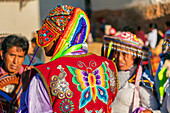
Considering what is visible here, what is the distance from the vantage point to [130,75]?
372 centimetres

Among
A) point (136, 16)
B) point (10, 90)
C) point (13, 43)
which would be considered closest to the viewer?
point (10, 90)

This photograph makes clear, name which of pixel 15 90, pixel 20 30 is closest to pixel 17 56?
pixel 15 90

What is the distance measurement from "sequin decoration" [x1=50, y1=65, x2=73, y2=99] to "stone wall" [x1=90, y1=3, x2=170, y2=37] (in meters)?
15.9

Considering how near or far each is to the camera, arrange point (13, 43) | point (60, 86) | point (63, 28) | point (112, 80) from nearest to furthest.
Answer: point (60, 86), point (63, 28), point (112, 80), point (13, 43)

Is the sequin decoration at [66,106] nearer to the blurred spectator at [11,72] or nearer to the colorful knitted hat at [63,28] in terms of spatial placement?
the colorful knitted hat at [63,28]

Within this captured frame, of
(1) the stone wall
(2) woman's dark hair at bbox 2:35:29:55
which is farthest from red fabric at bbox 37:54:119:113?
(1) the stone wall

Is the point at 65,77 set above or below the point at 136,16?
below

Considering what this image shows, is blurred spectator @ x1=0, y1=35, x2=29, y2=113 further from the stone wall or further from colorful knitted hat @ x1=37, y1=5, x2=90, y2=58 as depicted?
the stone wall

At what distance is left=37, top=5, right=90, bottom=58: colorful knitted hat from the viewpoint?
2.52 m

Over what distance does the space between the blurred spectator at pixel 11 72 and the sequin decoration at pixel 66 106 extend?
106 centimetres

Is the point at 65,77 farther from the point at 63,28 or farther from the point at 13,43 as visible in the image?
the point at 13,43

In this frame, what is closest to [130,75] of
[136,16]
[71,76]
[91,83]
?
[91,83]

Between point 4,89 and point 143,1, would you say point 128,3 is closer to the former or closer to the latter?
point 143,1

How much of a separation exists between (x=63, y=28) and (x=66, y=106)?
1.97 feet
